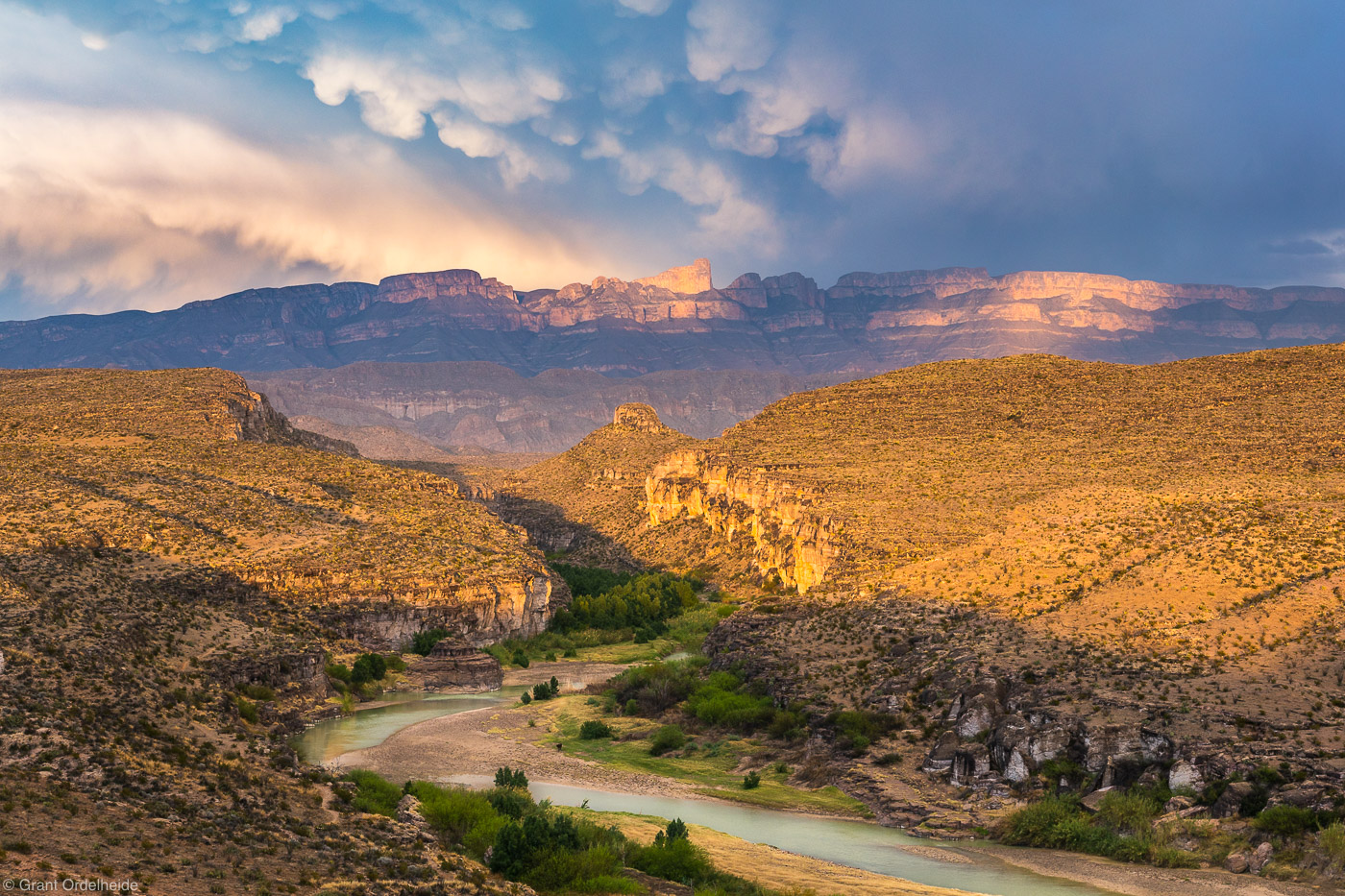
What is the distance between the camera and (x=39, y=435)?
83875 millimetres

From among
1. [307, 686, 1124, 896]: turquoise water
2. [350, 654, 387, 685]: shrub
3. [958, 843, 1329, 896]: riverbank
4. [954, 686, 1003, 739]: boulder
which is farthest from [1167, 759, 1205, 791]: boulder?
[350, 654, 387, 685]: shrub

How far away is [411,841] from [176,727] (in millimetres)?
12924

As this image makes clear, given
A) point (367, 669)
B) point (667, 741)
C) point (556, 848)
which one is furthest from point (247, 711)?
point (556, 848)

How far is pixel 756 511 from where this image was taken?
95938 millimetres

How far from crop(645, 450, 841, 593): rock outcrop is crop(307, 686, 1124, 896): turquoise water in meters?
30.9

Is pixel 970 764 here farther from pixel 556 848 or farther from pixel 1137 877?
pixel 556 848

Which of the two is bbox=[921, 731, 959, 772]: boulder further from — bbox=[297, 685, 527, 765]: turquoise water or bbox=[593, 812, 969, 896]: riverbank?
bbox=[297, 685, 527, 765]: turquoise water

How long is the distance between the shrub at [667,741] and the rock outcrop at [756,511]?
22.2 metres

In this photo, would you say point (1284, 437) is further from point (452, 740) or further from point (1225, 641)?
point (452, 740)

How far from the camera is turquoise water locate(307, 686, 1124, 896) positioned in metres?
29.3

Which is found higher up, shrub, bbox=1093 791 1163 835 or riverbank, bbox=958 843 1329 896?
shrub, bbox=1093 791 1163 835

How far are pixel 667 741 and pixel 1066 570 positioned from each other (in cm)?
2213

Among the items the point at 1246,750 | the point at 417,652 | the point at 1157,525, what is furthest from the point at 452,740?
the point at 1157,525

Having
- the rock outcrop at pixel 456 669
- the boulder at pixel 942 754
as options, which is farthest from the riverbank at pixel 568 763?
the rock outcrop at pixel 456 669
